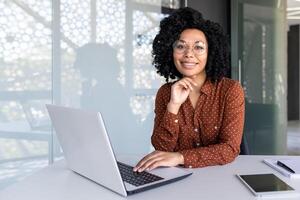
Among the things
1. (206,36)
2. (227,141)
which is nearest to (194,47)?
(206,36)

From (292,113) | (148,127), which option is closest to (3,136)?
(148,127)

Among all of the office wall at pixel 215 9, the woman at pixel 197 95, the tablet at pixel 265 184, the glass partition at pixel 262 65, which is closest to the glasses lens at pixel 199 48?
the woman at pixel 197 95

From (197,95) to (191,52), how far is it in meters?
0.21

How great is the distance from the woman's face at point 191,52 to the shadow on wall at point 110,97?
1.54m

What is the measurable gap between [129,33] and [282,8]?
6.25 feet

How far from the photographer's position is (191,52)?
1.72 metres

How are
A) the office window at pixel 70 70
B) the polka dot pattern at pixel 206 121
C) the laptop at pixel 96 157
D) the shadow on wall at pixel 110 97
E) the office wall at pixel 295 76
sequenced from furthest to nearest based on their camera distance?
the office wall at pixel 295 76
the shadow on wall at pixel 110 97
the office window at pixel 70 70
the polka dot pattern at pixel 206 121
the laptop at pixel 96 157

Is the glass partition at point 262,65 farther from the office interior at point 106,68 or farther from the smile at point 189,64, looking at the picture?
the smile at point 189,64

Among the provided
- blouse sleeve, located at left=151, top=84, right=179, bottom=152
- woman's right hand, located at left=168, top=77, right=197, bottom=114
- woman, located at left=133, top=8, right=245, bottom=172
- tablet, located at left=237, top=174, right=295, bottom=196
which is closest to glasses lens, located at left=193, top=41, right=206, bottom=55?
woman, located at left=133, top=8, right=245, bottom=172

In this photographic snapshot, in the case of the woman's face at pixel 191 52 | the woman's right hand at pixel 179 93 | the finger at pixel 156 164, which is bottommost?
the finger at pixel 156 164

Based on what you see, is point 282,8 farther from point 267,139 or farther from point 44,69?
point 44,69

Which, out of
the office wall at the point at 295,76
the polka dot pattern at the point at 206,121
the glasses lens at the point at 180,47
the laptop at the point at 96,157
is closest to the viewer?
the laptop at the point at 96,157

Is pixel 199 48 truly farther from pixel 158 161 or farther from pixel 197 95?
pixel 158 161

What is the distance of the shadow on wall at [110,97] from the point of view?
318cm
